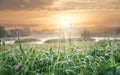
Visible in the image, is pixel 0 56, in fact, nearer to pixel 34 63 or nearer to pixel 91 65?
pixel 34 63

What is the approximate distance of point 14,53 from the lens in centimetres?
401

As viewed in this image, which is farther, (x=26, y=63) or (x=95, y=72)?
(x=26, y=63)

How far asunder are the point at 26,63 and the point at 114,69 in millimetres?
990

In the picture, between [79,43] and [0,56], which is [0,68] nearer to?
[0,56]

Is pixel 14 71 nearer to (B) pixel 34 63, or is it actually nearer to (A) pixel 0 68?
(A) pixel 0 68

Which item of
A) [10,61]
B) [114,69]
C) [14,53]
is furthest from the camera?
[14,53]

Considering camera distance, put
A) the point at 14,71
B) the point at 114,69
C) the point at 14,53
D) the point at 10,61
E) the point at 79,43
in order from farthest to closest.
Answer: the point at 79,43 → the point at 14,53 → the point at 10,61 → the point at 14,71 → the point at 114,69

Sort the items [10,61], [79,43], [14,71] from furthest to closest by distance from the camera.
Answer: [79,43]
[10,61]
[14,71]

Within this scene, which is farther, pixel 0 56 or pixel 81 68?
pixel 0 56

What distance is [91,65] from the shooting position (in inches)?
122

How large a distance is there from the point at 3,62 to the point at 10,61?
0.70 ft

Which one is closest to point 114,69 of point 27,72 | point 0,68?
point 27,72

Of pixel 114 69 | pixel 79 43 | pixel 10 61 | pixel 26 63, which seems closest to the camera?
pixel 114 69

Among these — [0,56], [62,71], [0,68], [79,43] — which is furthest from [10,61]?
[79,43]
